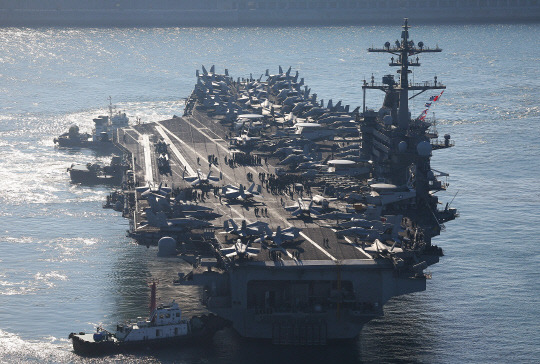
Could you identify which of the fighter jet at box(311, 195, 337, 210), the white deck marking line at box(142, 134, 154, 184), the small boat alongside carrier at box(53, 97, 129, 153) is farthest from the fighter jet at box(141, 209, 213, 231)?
the small boat alongside carrier at box(53, 97, 129, 153)

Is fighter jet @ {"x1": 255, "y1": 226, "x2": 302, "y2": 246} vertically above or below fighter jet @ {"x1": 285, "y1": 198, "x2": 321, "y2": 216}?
below

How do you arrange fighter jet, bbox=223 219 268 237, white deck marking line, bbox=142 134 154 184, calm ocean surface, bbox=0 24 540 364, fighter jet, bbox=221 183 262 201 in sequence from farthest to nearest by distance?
white deck marking line, bbox=142 134 154 184
fighter jet, bbox=221 183 262 201
fighter jet, bbox=223 219 268 237
calm ocean surface, bbox=0 24 540 364

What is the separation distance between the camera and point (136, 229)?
67.2m

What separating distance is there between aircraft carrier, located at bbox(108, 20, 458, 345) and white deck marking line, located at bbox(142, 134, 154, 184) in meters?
Answer: 0.17

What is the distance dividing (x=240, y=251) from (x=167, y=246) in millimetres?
5205

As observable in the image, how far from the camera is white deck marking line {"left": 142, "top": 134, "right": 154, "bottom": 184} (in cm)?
8283

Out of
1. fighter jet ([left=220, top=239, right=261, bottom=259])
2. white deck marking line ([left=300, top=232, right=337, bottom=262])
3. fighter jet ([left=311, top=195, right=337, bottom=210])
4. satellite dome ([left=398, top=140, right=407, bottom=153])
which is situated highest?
satellite dome ([left=398, top=140, right=407, bottom=153])

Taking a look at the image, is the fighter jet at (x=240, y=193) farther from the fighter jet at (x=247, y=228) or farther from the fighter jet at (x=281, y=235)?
the fighter jet at (x=281, y=235)

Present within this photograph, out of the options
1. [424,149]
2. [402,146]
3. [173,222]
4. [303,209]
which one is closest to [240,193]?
[303,209]

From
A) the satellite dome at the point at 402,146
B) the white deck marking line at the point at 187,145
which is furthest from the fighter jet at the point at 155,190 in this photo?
the satellite dome at the point at 402,146

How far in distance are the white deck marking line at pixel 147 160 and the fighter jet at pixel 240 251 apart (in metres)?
19.5

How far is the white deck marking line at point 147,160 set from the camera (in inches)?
3261

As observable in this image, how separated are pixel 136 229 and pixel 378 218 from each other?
50.6ft

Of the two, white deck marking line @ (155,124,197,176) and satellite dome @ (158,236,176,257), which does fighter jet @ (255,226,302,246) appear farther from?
white deck marking line @ (155,124,197,176)
